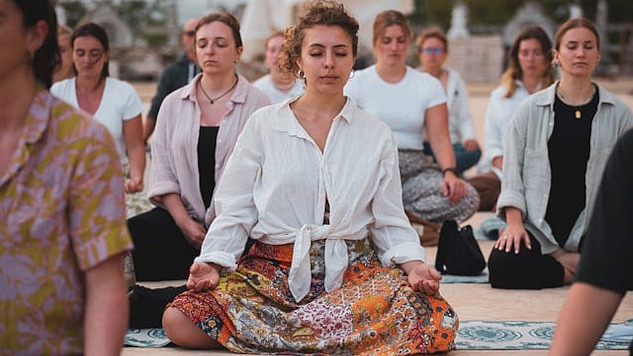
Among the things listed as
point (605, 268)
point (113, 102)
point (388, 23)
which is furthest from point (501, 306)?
point (605, 268)

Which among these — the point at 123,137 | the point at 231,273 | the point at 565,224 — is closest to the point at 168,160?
the point at 123,137

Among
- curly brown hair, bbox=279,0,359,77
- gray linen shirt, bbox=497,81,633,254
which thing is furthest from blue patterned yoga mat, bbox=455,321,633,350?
curly brown hair, bbox=279,0,359,77

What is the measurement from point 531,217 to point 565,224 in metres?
0.18

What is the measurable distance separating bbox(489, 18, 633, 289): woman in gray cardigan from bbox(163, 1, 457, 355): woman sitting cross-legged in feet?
4.11

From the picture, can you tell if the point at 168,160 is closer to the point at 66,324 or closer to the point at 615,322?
the point at 615,322

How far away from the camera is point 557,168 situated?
552 centimetres

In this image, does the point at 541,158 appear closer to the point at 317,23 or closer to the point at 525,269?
the point at 525,269

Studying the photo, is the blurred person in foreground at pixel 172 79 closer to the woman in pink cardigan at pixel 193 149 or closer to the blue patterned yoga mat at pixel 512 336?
the woman in pink cardigan at pixel 193 149

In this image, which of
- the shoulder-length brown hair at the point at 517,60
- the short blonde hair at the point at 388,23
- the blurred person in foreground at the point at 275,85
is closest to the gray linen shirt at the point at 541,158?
the short blonde hair at the point at 388,23

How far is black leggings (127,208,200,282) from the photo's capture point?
5652 millimetres

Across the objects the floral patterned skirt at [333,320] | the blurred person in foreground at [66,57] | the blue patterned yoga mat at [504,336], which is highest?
the blurred person in foreground at [66,57]

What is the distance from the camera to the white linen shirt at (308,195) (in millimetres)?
4281

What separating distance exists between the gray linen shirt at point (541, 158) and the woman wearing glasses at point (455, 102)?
9.61 feet

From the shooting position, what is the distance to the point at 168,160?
223 inches
